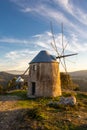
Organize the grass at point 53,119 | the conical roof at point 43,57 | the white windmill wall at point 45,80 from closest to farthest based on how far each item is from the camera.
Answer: the grass at point 53,119 < the white windmill wall at point 45,80 < the conical roof at point 43,57

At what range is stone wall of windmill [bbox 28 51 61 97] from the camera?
3228 cm

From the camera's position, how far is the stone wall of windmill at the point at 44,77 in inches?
1271

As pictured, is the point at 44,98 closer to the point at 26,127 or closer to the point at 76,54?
the point at 76,54

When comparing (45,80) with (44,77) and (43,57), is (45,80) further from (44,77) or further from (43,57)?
(43,57)

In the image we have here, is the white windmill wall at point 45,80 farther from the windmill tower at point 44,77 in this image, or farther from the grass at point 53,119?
→ the grass at point 53,119

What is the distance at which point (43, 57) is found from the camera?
33250 mm

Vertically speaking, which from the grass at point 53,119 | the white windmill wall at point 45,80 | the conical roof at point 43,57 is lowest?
the grass at point 53,119

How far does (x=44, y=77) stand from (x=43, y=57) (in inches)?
113

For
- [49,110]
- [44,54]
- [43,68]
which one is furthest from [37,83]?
[49,110]

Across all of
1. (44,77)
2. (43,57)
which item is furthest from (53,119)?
(43,57)

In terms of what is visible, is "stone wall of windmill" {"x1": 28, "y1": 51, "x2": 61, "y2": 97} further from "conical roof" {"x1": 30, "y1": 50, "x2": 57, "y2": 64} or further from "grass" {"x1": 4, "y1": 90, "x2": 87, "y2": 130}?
"grass" {"x1": 4, "y1": 90, "x2": 87, "y2": 130}

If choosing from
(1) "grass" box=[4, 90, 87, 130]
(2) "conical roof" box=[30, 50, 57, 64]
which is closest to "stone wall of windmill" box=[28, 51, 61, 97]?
(2) "conical roof" box=[30, 50, 57, 64]

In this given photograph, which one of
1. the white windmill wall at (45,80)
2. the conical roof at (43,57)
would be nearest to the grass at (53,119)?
the white windmill wall at (45,80)

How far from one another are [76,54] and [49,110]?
1482cm
